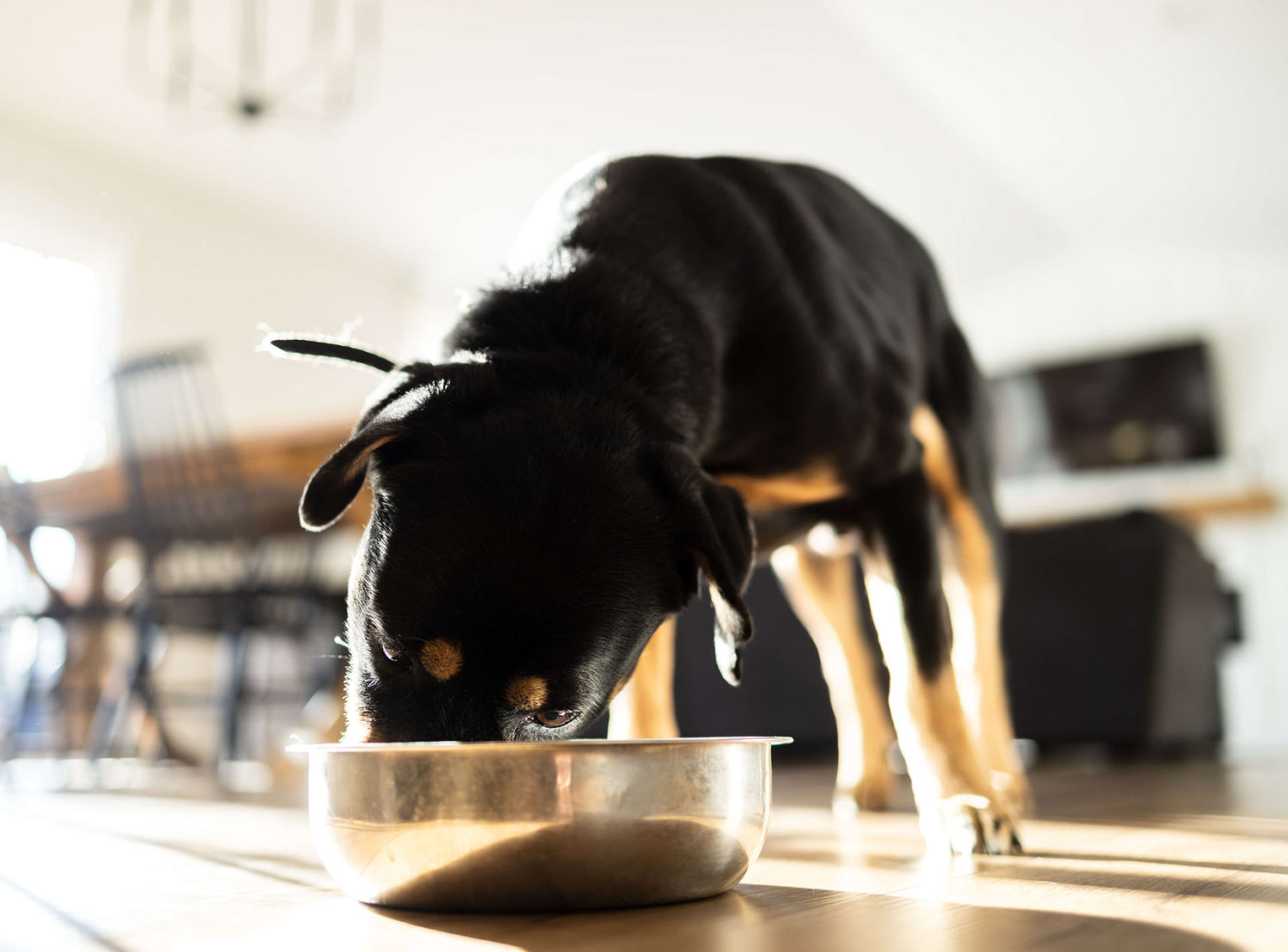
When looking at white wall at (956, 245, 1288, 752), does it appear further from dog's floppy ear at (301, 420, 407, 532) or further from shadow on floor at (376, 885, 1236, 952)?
dog's floppy ear at (301, 420, 407, 532)

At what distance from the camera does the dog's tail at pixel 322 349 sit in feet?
3.94

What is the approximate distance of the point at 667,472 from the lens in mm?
1070

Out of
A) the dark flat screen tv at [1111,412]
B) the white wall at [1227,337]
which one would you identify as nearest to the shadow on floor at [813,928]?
the white wall at [1227,337]

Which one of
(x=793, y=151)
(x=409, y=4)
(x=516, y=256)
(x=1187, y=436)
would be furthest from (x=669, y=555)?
(x=1187, y=436)

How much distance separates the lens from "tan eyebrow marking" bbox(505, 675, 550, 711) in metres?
0.97

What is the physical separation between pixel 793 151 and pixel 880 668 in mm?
3453

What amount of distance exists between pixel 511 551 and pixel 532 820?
22 centimetres

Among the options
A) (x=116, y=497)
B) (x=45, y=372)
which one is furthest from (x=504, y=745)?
(x=45, y=372)

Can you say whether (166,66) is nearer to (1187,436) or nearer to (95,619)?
(95,619)

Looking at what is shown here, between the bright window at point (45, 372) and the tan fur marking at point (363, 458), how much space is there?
2.58 meters

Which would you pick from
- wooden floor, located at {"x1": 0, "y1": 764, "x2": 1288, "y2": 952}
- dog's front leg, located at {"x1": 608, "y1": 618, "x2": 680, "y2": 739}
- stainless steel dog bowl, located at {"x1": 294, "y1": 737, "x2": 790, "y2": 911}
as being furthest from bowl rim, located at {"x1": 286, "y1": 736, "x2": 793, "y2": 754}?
dog's front leg, located at {"x1": 608, "y1": 618, "x2": 680, "y2": 739}

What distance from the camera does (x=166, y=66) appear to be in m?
5.49

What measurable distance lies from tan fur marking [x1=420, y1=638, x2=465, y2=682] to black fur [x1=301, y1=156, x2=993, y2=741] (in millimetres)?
11

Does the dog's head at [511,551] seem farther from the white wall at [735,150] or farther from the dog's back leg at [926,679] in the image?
the white wall at [735,150]
